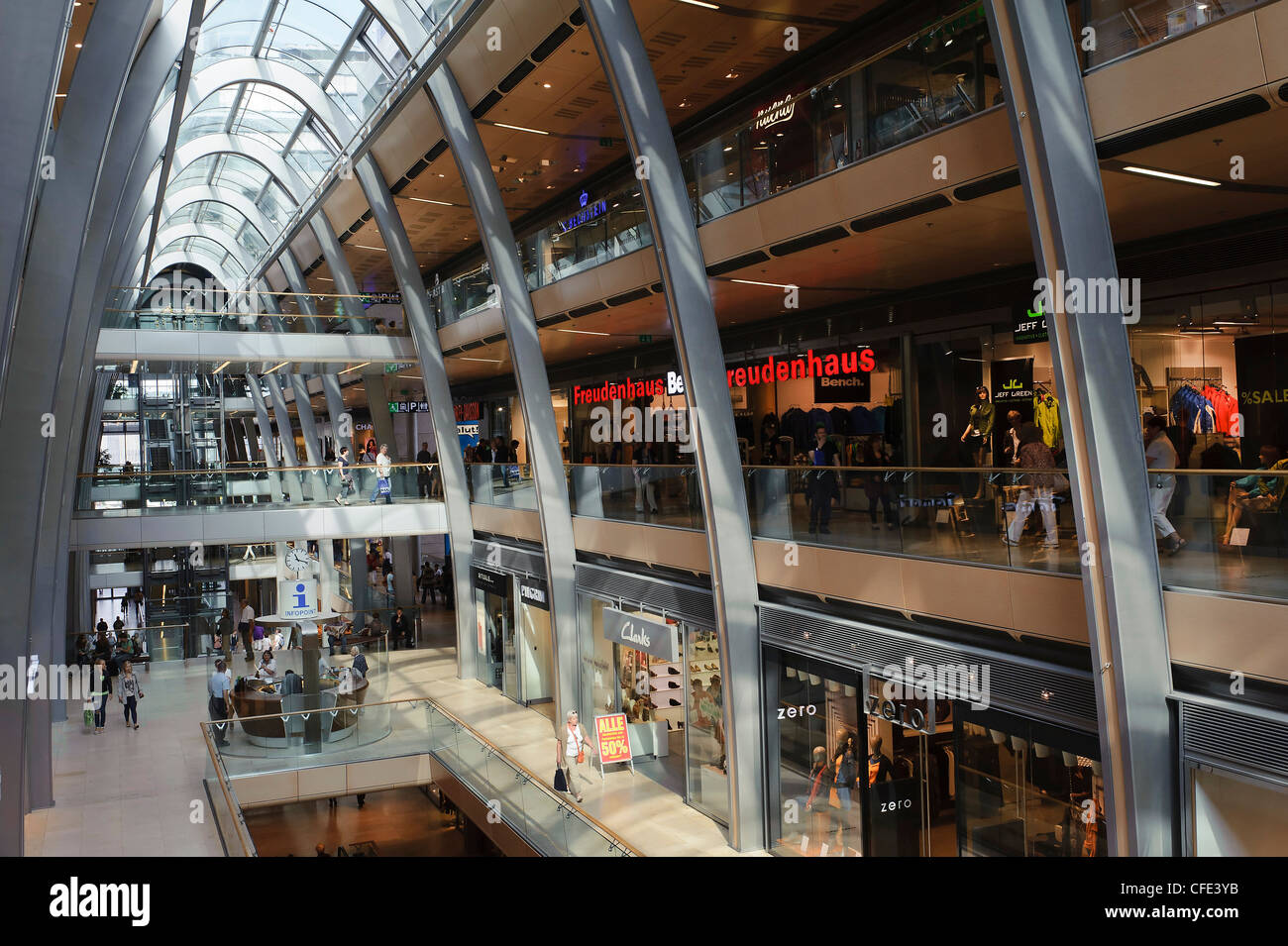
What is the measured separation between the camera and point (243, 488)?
78.5 ft

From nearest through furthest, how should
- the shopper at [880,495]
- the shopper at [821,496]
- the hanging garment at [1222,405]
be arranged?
1. the shopper at [880,495]
2. the hanging garment at [1222,405]
3. the shopper at [821,496]

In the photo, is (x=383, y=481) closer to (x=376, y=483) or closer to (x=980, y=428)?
(x=376, y=483)

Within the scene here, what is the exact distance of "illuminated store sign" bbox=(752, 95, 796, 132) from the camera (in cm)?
1195

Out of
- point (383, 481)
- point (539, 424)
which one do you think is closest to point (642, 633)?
point (539, 424)

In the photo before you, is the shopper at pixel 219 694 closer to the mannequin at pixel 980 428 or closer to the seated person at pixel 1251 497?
the mannequin at pixel 980 428

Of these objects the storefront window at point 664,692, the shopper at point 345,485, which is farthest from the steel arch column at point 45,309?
the shopper at point 345,485

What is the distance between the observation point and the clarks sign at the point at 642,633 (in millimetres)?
15336

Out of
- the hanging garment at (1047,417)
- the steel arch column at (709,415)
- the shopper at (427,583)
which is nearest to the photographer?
the steel arch column at (709,415)

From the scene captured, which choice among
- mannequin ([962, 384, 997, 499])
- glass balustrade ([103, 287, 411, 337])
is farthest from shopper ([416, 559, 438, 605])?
mannequin ([962, 384, 997, 499])

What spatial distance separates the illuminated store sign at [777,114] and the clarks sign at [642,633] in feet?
24.8

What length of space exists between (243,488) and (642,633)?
12769mm

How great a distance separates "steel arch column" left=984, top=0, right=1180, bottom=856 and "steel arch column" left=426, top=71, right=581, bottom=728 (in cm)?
1198

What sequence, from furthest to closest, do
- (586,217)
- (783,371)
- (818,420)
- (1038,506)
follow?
(586,217) < (818,420) < (783,371) < (1038,506)

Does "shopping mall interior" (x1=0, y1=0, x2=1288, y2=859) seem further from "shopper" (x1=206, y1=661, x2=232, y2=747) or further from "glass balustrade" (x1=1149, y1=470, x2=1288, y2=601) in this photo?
"shopper" (x1=206, y1=661, x2=232, y2=747)
